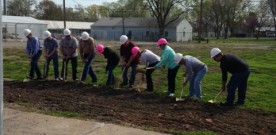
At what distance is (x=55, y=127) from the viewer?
7297 millimetres

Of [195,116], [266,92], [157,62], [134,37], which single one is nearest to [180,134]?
[195,116]

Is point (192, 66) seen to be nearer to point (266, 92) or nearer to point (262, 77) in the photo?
Answer: point (266, 92)

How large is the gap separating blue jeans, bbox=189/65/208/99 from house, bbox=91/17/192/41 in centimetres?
6531

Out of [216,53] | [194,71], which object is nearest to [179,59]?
[194,71]

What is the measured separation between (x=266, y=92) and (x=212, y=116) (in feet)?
14.2

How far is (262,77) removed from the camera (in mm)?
15664

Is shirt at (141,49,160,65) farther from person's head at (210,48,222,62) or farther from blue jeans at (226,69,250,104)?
blue jeans at (226,69,250,104)

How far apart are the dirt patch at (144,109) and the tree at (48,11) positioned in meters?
86.7

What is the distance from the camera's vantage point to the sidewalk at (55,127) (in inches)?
274

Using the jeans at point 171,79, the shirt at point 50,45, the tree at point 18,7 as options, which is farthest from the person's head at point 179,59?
the tree at point 18,7

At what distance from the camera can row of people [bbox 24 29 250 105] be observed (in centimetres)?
981

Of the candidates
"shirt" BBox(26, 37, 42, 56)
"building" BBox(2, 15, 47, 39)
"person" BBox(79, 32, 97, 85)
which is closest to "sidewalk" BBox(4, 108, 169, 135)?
"person" BBox(79, 32, 97, 85)

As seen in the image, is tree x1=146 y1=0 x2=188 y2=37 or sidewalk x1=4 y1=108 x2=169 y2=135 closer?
sidewalk x1=4 y1=108 x2=169 y2=135

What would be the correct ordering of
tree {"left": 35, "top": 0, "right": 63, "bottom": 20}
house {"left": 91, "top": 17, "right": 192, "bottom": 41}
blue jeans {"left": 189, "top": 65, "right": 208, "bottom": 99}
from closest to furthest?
blue jeans {"left": 189, "top": 65, "right": 208, "bottom": 99} < house {"left": 91, "top": 17, "right": 192, "bottom": 41} < tree {"left": 35, "top": 0, "right": 63, "bottom": 20}
